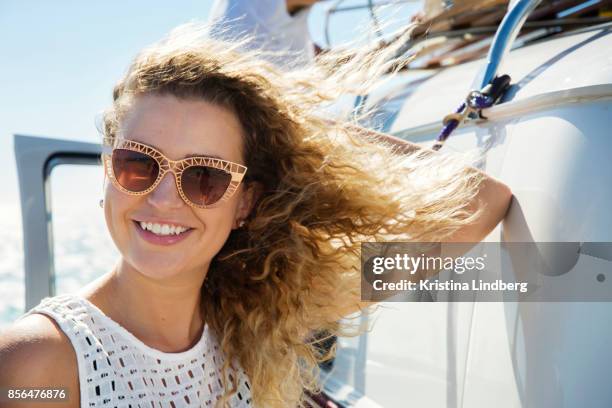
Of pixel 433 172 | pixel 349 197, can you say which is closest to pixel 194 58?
pixel 349 197

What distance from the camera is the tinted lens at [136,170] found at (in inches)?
58.7

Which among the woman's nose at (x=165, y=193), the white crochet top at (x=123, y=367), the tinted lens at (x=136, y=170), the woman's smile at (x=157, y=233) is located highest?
the tinted lens at (x=136, y=170)

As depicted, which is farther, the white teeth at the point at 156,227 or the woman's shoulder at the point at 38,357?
the white teeth at the point at 156,227

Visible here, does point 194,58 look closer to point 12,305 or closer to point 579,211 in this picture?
point 579,211

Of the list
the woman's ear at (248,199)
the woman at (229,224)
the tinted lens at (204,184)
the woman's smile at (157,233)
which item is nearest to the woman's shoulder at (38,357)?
the woman at (229,224)

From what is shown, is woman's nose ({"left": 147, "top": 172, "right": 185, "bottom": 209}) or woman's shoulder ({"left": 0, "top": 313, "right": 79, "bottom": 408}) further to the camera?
woman's nose ({"left": 147, "top": 172, "right": 185, "bottom": 209})

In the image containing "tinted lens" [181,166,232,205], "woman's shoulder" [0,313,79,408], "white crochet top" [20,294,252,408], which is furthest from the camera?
"tinted lens" [181,166,232,205]

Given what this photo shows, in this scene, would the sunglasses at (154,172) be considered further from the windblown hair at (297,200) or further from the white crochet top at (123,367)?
the white crochet top at (123,367)

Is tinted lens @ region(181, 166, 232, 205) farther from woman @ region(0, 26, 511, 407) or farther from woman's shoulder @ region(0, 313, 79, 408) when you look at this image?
woman's shoulder @ region(0, 313, 79, 408)

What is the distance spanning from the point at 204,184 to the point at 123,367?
47cm

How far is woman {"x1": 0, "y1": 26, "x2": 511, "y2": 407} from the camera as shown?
4.88ft

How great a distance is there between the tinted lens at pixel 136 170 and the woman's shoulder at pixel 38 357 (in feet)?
1.17

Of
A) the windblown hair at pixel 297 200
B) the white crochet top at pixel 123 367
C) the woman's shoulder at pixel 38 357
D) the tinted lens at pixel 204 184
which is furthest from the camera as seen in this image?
the windblown hair at pixel 297 200

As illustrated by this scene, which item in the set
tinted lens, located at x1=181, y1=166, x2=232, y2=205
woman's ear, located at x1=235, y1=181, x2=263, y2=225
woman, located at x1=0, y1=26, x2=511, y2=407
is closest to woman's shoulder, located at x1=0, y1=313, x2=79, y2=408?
woman, located at x1=0, y1=26, x2=511, y2=407
